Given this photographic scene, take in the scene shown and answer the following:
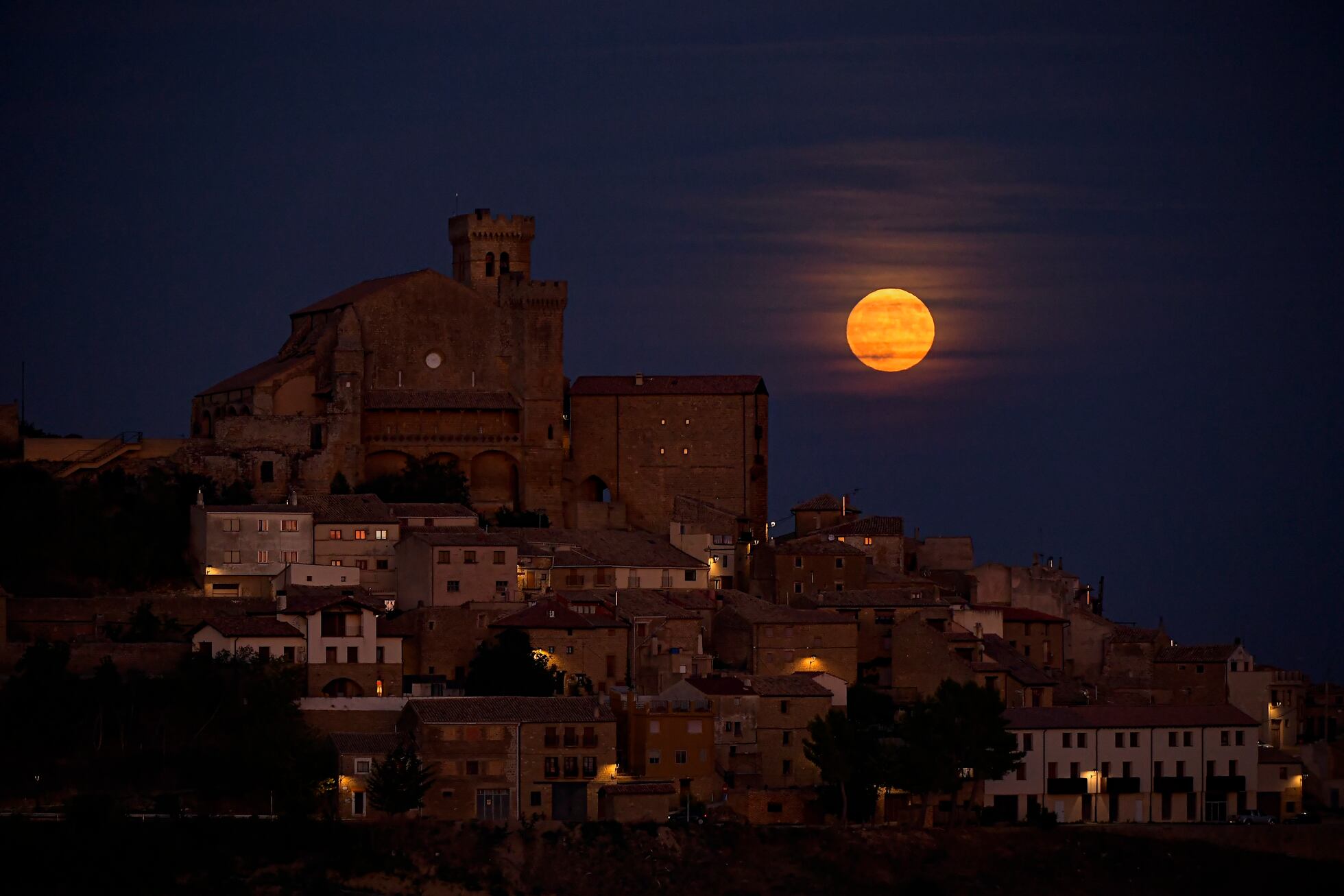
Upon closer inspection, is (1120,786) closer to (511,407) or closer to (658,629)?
(658,629)

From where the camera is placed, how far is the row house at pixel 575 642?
2616 inches

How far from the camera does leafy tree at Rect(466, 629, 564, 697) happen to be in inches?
2516

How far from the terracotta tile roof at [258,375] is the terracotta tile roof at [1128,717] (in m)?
26.4

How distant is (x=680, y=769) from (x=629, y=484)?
74.0 feet

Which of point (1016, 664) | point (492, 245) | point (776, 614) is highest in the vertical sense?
point (492, 245)

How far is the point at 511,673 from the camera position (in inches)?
2517

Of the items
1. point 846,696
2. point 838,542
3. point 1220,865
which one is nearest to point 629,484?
point 838,542

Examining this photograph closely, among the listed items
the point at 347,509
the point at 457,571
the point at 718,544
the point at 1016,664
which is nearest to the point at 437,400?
the point at 347,509

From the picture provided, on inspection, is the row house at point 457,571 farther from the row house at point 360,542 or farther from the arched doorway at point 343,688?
the arched doorway at point 343,688

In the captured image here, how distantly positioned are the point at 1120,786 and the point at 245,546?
77.5 ft

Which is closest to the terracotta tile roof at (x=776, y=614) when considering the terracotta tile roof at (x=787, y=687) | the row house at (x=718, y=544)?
the terracotta tile roof at (x=787, y=687)

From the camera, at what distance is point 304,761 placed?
5819cm

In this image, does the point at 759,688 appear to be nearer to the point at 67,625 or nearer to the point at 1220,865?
the point at 1220,865

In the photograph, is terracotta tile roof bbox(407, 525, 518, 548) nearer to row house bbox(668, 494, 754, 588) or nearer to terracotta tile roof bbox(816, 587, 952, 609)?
row house bbox(668, 494, 754, 588)
